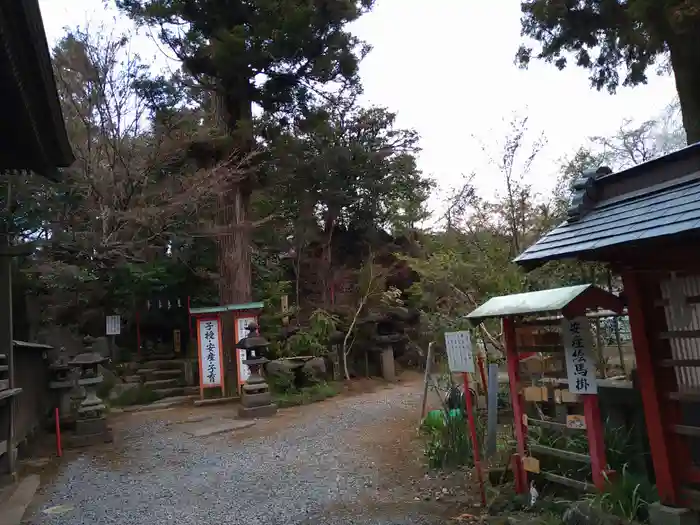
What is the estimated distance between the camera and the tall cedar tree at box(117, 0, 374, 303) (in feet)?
39.5

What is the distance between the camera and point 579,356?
14.6ft

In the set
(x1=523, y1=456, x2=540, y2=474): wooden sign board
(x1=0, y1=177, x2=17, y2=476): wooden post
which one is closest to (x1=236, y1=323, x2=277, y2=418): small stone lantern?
(x1=0, y1=177, x2=17, y2=476): wooden post

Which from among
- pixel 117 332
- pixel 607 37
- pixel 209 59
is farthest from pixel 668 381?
pixel 117 332

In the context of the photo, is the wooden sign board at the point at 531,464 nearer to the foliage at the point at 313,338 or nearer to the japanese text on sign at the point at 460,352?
the japanese text on sign at the point at 460,352

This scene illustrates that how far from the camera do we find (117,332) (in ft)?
53.4

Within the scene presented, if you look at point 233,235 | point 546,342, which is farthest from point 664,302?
point 233,235

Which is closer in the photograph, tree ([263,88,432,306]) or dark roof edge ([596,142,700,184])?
dark roof edge ([596,142,700,184])

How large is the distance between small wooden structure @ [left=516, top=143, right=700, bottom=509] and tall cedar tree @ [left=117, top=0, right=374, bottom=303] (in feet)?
30.8

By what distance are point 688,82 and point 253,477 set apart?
30.2ft

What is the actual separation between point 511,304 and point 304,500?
2942mm

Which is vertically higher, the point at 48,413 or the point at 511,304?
the point at 511,304

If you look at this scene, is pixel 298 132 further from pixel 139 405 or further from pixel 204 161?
pixel 139 405

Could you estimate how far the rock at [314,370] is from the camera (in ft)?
45.4

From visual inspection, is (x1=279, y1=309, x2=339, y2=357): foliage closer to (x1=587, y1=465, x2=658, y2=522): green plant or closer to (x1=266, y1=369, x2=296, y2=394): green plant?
(x1=266, y1=369, x2=296, y2=394): green plant
